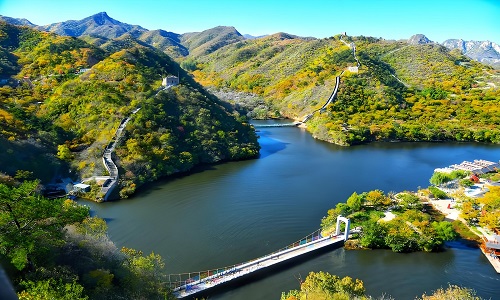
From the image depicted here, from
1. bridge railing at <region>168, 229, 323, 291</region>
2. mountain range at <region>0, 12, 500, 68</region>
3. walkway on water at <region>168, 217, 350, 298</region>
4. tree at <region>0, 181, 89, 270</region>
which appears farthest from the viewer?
mountain range at <region>0, 12, 500, 68</region>

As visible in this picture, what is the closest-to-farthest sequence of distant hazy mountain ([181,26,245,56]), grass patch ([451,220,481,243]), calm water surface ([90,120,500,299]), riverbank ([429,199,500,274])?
calm water surface ([90,120,500,299]) → riverbank ([429,199,500,274]) → grass patch ([451,220,481,243]) → distant hazy mountain ([181,26,245,56])

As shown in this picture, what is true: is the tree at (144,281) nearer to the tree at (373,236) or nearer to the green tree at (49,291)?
the green tree at (49,291)

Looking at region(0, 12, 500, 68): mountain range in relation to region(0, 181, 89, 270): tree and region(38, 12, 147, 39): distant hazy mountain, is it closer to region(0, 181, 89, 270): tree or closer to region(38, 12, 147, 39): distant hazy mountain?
region(38, 12, 147, 39): distant hazy mountain

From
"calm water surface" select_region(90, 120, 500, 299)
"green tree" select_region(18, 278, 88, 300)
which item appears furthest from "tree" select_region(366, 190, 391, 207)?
"green tree" select_region(18, 278, 88, 300)

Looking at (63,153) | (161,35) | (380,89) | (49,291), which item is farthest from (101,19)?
(49,291)

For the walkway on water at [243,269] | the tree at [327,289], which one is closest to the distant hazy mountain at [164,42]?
the walkway on water at [243,269]

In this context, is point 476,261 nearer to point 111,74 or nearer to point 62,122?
point 62,122
